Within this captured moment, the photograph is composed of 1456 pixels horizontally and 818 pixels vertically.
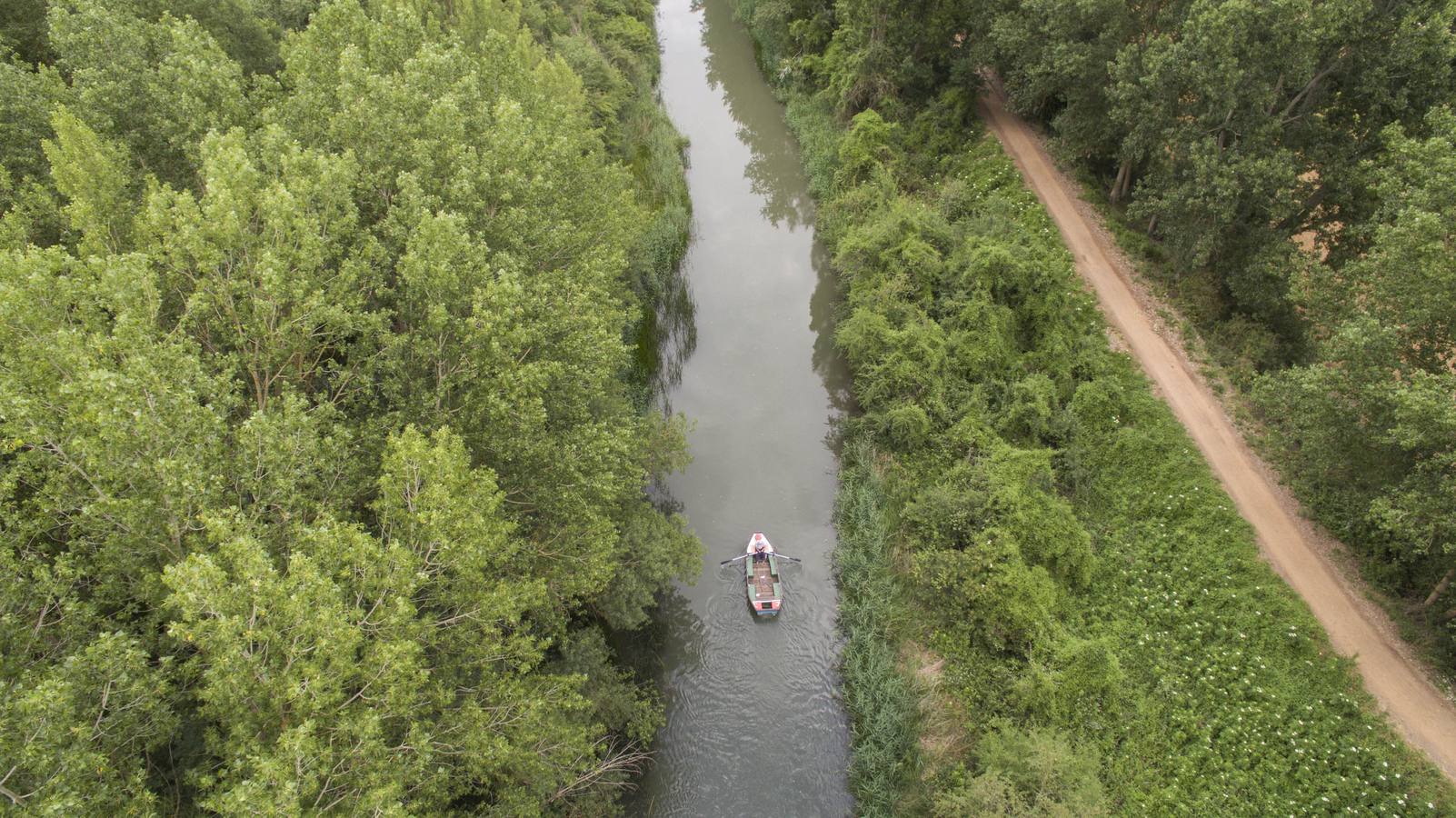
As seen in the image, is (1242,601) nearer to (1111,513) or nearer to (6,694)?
(1111,513)

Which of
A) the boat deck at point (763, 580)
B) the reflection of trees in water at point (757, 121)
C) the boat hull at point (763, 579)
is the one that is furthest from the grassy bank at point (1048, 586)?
the reflection of trees in water at point (757, 121)

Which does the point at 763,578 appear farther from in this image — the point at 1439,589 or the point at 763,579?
the point at 1439,589

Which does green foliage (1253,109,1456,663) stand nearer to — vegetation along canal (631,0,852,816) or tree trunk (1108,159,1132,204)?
tree trunk (1108,159,1132,204)

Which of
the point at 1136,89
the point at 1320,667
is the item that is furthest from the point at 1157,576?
the point at 1136,89

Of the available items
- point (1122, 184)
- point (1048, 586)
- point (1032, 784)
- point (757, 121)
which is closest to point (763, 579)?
point (1048, 586)

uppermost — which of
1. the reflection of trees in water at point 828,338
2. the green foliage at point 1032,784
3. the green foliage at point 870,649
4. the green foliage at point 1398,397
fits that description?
the green foliage at point 1398,397

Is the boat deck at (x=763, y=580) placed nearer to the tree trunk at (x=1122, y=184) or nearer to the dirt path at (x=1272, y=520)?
the dirt path at (x=1272, y=520)
